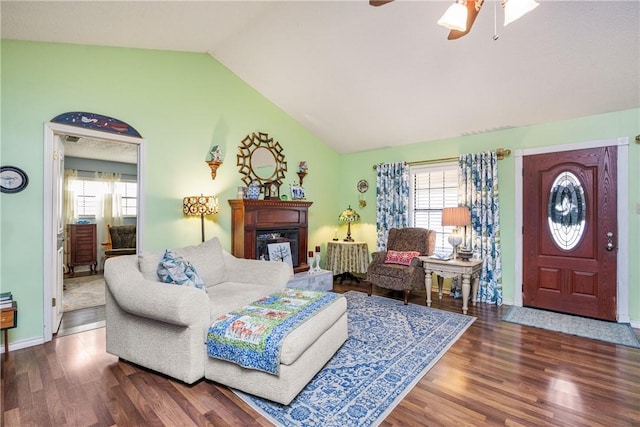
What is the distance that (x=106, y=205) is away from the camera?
6523mm

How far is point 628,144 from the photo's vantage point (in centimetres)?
337

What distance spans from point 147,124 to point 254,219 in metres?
1.69

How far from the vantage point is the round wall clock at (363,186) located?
18.2 ft

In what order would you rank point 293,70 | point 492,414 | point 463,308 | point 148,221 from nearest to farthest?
point 492,414 → point 148,221 → point 463,308 → point 293,70

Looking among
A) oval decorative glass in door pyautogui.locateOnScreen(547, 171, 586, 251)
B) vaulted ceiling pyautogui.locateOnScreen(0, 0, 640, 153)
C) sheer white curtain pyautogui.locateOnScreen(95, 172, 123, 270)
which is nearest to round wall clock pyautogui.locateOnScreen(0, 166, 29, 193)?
vaulted ceiling pyautogui.locateOnScreen(0, 0, 640, 153)

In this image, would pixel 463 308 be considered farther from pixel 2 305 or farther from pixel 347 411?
pixel 2 305

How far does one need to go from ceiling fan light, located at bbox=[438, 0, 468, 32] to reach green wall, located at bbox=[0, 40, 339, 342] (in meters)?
3.15

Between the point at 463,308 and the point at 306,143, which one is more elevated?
the point at 306,143

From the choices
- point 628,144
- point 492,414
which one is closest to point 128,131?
point 492,414

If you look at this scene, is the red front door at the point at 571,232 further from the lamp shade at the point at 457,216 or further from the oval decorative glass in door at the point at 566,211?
the lamp shade at the point at 457,216

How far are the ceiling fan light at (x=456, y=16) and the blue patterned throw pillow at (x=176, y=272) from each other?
8.06 ft

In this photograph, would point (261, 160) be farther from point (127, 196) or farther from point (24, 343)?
point (127, 196)

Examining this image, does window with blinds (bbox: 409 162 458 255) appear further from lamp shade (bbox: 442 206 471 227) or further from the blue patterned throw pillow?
the blue patterned throw pillow

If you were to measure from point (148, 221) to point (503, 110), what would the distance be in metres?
4.48
